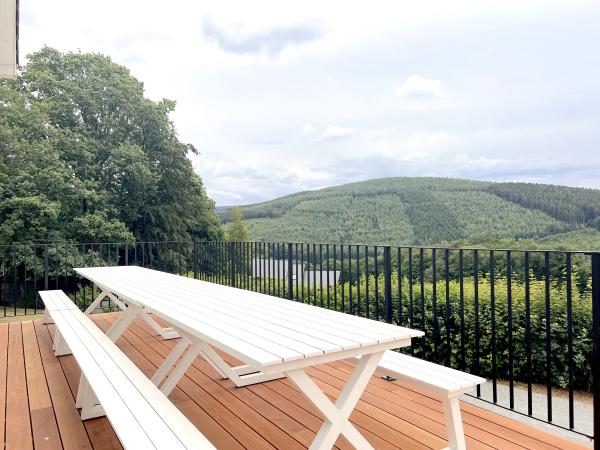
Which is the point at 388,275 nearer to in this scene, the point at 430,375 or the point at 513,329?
the point at 430,375

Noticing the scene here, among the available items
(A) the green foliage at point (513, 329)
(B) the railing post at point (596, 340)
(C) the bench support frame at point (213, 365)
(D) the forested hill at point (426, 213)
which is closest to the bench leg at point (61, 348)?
(C) the bench support frame at point (213, 365)

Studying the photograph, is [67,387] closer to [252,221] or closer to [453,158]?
[252,221]

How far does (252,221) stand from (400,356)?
39122mm

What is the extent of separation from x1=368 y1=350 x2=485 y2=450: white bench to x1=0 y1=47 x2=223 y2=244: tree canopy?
17.5 m

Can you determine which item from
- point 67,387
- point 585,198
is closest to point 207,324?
point 67,387

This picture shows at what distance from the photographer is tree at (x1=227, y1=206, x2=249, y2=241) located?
3750 centimetres

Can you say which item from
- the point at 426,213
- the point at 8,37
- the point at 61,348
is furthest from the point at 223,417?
the point at 426,213

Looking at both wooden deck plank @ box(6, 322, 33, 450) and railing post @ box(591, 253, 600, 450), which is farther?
wooden deck plank @ box(6, 322, 33, 450)

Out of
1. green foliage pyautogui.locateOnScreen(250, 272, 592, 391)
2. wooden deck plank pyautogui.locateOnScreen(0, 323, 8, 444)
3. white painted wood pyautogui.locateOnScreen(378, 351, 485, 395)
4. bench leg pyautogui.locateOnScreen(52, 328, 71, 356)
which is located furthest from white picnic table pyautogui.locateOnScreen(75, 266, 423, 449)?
green foliage pyautogui.locateOnScreen(250, 272, 592, 391)

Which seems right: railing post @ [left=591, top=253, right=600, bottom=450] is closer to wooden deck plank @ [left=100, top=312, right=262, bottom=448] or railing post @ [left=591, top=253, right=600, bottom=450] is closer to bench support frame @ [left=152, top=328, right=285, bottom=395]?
wooden deck plank @ [left=100, top=312, right=262, bottom=448]

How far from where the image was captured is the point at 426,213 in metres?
38.7

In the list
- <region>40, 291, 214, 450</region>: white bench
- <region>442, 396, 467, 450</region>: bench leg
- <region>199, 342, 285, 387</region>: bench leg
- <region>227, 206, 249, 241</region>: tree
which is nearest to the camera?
<region>40, 291, 214, 450</region>: white bench

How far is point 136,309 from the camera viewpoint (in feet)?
10.7

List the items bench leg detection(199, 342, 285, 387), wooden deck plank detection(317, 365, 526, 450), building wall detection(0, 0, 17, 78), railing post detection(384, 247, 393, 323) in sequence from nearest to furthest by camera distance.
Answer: wooden deck plank detection(317, 365, 526, 450) < bench leg detection(199, 342, 285, 387) < railing post detection(384, 247, 393, 323) < building wall detection(0, 0, 17, 78)
